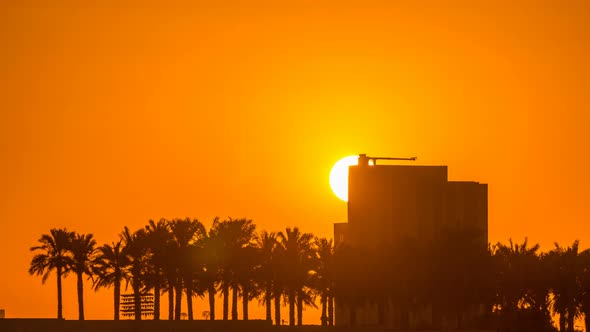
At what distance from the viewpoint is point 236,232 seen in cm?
12162

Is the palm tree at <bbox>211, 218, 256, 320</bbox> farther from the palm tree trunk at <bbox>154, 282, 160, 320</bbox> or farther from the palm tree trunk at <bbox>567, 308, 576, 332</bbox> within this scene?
the palm tree trunk at <bbox>567, 308, 576, 332</bbox>

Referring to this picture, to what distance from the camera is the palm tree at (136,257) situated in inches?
4697

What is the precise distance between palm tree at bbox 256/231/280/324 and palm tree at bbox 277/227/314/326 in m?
0.74

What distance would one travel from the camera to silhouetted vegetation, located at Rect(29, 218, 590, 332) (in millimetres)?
118812

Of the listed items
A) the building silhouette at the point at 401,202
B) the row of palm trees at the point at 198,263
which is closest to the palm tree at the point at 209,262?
the row of palm trees at the point at 198,263

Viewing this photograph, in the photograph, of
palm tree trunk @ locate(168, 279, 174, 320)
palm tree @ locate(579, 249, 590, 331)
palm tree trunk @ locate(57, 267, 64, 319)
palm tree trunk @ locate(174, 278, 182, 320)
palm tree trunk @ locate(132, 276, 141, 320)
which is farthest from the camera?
palm tree @ locate(579, 249, 590, 331)

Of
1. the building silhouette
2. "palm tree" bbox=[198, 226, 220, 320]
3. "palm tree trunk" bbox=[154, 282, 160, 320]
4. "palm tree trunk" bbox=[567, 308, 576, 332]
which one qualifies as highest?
the building silhouette

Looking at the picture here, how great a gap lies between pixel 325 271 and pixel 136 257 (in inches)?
545

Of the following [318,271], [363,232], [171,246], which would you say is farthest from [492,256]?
[363,232]

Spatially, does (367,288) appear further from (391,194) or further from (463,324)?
(391,194)

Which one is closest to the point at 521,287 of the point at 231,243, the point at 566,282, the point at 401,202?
the point at 566,282

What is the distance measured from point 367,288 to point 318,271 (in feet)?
18.1

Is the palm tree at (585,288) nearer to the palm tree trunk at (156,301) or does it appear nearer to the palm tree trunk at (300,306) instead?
the palm tree trunk at (300,306)

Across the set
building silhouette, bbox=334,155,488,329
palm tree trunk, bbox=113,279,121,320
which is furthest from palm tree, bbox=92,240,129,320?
building silhouette, bbox=334,155,488,329
